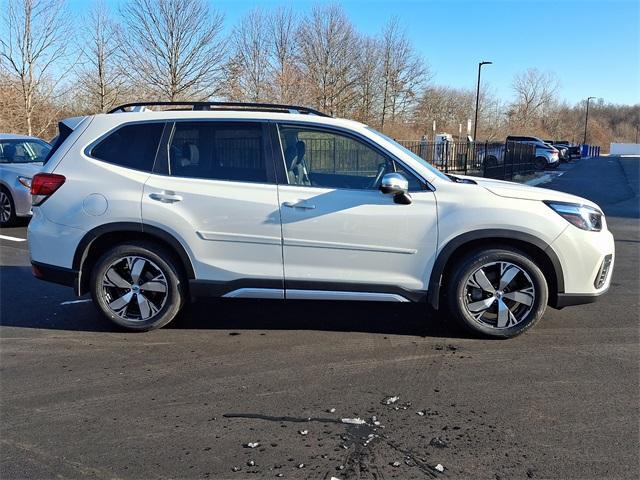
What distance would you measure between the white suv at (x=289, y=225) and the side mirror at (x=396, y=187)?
12 mm

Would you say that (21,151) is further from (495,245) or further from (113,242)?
(495,245)

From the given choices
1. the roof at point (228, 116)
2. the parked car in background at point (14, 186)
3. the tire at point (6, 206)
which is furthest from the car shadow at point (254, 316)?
the tire at point (6, 206)

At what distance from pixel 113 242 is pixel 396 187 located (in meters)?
2.49

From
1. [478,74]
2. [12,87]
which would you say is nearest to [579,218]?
[12,87]

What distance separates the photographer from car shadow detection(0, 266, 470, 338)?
5.08 metres

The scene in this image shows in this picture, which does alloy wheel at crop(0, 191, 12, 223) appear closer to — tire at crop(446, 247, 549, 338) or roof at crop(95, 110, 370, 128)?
roof at crop(95, 110, 370, 128)

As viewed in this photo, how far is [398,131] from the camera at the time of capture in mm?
43531

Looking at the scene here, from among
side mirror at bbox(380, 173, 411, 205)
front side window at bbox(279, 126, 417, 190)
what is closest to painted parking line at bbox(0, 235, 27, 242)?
front side window at bbox(279, 126, 417, 190)

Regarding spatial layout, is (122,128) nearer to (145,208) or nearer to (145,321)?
(145,208)

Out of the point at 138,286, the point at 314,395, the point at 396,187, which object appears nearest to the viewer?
the point at 314,395

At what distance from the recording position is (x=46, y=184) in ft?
15.8

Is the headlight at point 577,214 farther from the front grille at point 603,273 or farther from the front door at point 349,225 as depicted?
the front door at point 349,225

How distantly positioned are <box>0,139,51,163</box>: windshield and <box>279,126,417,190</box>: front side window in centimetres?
796

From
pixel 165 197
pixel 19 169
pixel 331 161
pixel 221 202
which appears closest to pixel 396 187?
pixel 331 161
